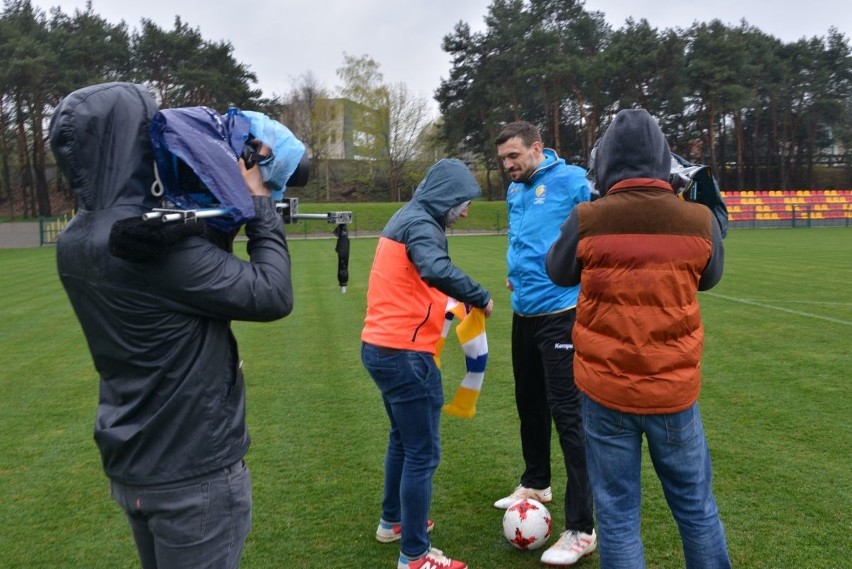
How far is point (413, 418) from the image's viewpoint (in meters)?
3.49

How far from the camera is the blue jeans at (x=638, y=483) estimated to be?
2.70 metres

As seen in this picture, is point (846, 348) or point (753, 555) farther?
point (846, 348)

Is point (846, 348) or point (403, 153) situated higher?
point (403, 153)

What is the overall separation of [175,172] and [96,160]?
197 mm

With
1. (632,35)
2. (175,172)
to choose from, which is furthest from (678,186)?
(632,35)

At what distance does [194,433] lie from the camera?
6.45 ft

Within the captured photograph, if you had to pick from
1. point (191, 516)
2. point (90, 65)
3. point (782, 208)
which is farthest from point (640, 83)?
point (191, 516)

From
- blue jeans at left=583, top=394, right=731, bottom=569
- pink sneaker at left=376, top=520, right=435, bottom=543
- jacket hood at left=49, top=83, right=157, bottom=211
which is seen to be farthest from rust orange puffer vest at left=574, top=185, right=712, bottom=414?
pink sneaker at left=376, top=520, right=435, bottom=543

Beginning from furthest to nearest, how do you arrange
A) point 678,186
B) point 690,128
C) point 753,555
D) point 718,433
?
point 690,128 < point 718,433 < point 753,555 < point 678,186

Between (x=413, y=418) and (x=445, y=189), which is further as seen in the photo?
(x=445, y=189)

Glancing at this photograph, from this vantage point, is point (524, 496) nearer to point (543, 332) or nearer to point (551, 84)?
point (543, 332)

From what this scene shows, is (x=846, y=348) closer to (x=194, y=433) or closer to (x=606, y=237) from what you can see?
(x=606, y=237)

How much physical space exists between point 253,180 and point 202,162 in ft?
0.73

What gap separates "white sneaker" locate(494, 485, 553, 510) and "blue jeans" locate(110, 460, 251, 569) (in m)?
2.57
